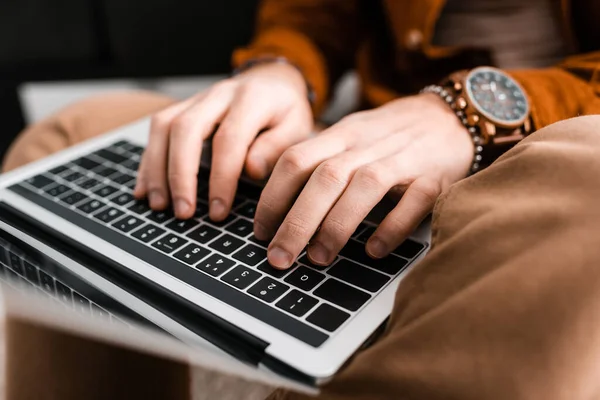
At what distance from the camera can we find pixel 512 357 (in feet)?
0.81

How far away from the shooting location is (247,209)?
0.44m

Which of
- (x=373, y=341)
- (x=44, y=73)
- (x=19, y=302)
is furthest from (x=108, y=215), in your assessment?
(x=44, y=73)

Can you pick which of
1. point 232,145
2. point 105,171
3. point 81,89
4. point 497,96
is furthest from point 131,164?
point 81,89

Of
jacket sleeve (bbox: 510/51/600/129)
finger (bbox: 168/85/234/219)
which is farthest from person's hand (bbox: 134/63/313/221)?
jacket sleeve (bbox: 510/51/600/129)

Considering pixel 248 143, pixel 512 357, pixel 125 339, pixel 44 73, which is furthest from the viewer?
pixel 44 73

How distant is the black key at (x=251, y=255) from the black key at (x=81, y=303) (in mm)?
97

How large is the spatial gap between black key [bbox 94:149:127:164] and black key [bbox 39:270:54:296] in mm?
174

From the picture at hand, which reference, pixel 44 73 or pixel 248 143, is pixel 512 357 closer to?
pixel 248 143

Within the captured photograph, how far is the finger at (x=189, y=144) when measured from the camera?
17.0 inches

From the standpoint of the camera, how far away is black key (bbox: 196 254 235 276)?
1.20ft

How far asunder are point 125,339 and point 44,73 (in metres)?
0.74

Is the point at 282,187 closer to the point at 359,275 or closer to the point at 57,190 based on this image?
the point at 359,275

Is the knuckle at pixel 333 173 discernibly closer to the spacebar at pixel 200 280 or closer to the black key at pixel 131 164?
the spacebar at pixel 200 280

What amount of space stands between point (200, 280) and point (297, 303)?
65 mm
